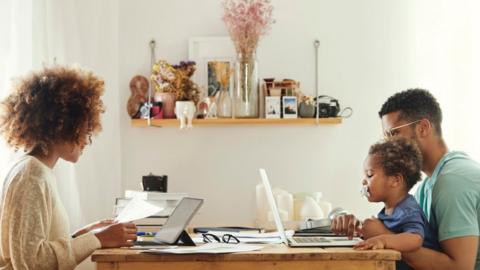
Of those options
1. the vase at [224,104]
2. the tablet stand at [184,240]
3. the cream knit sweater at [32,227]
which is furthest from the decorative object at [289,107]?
the cream knit sweater at [32,227]

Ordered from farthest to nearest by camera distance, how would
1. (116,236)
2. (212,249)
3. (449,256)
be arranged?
1. (449,256)
2. (116,236)
3. (212,249)

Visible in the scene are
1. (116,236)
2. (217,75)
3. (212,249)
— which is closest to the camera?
(212,249)

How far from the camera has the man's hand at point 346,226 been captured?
2.12 metres

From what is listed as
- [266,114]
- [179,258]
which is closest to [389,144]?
[179,258]

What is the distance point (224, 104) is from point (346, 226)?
1541 mm

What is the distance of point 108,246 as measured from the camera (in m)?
1.95

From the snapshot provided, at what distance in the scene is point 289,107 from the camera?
3.53 metres

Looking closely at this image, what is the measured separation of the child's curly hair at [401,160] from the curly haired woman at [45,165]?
80 centimetres

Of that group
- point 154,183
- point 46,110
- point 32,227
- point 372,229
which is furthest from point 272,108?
point 32,227

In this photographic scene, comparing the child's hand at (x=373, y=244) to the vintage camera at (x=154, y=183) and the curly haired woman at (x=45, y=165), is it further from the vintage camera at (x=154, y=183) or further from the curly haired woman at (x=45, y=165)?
the vintage camera at (x=154, y=183)

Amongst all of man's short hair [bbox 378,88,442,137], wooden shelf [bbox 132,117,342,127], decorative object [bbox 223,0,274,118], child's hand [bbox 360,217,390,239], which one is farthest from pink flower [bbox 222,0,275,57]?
child's hand [bbox 360,217,390,239]

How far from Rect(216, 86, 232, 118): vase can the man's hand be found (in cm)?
147

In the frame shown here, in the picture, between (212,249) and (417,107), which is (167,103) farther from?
(212,249)

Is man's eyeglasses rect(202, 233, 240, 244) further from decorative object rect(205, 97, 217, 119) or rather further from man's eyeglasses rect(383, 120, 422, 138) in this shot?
decorative object rect(205, 97, 217, 119)
